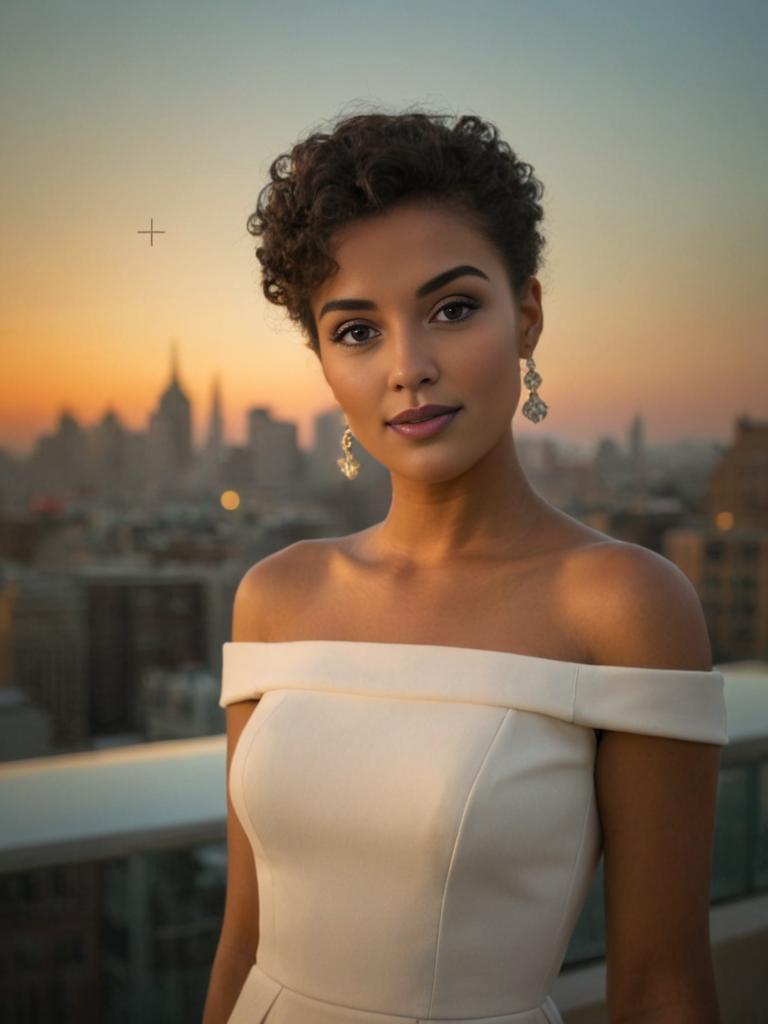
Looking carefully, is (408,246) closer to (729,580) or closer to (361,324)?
(361,324)

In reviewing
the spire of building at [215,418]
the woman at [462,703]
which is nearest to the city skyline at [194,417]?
the spire of building at [215,418]

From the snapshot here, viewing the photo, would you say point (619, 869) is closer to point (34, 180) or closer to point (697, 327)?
point (34, 180)

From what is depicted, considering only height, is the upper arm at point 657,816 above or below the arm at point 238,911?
above

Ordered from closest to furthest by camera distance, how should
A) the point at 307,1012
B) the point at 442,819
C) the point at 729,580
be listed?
1. the point at 442,819
2. the point at 307,1012
3. the point at 729,580

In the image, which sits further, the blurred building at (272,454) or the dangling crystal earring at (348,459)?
the blurred building at (272,454)

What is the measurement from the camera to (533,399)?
1268mm

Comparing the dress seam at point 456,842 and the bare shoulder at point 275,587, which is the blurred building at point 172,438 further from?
the dress seam at point 456,842

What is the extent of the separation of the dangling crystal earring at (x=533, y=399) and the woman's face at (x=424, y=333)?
0.32 ft

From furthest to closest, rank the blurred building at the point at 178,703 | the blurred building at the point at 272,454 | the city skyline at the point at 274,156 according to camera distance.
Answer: the blurred building at the point at 178,703
the blurred building at the point at 272,454
the city skyline at the point at 274,156

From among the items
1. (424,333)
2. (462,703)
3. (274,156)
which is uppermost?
(274,156)

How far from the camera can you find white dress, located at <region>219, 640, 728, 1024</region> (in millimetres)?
1052

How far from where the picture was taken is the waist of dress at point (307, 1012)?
1104mm

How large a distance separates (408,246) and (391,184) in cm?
6

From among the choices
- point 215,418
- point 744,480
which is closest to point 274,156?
point 215,418
